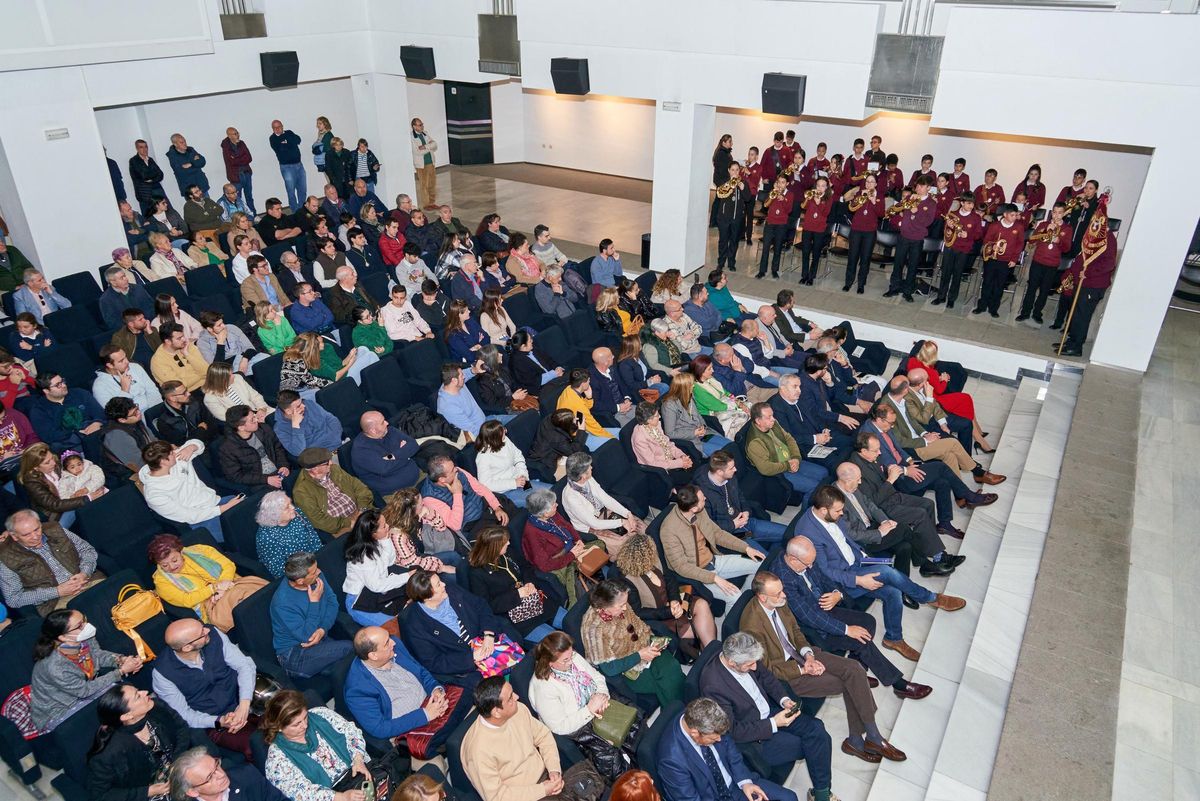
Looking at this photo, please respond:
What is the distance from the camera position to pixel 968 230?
1013 centimetres

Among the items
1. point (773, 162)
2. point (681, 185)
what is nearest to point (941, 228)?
point (773, 162)

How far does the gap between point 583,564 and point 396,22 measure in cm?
1075

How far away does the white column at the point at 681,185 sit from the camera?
36.0 feet

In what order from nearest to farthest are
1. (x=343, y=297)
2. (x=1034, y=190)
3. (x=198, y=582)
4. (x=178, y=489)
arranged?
(x=198, y=582) → (x=178, y=489) → (x=343, y=297) → (x=1034, y=190)

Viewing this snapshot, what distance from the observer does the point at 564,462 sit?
6.43m

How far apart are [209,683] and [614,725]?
7.09ft

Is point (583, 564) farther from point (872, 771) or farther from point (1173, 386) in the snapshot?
point (1173, 386)

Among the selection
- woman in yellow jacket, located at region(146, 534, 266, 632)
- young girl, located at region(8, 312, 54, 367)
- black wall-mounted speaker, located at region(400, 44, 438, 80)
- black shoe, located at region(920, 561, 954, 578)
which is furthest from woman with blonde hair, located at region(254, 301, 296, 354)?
black wall-mounted speaker, located at region(400, 44, 438, 80)

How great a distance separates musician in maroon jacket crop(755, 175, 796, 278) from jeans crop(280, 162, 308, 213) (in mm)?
7822

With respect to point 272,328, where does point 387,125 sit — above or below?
above

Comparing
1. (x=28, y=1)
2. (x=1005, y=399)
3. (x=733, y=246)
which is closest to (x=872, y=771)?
(x=1005, y=399)

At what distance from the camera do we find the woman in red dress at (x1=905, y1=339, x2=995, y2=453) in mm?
7398

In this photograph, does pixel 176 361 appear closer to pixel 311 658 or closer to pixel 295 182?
pixel 311 658

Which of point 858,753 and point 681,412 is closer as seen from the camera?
point 858,753
